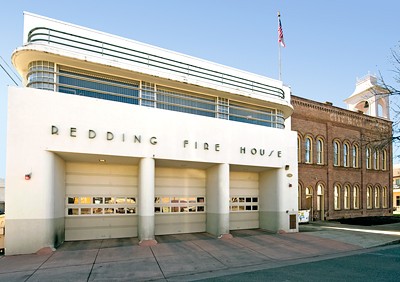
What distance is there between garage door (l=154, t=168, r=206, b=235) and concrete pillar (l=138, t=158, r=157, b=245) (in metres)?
2.25

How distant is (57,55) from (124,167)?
225 inches

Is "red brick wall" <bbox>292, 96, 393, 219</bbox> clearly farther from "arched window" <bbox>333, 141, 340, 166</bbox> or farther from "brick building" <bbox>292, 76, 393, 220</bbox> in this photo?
"arched window" <bbox>333, 141, 340, 166</bbox>

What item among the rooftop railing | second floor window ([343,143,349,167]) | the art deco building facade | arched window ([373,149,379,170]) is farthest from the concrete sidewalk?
arched window ([373,149,379,170])

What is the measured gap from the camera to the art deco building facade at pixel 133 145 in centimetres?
1086

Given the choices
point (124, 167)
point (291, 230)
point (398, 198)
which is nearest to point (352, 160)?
point (291, 230)

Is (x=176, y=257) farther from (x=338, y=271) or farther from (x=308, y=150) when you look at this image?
(x=308, y=150)

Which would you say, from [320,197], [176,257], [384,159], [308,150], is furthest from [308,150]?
[176,257]

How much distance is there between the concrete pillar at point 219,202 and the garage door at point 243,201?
82.1 inches

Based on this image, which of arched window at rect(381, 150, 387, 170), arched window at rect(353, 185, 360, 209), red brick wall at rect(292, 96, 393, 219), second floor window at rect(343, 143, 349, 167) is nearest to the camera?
red brick wall at rect(292, 96, 393, 219)

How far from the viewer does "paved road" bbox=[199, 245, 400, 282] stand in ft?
26.2

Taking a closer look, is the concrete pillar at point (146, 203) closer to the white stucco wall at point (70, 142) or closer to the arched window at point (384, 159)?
the white stucco wall at point (70, 142)

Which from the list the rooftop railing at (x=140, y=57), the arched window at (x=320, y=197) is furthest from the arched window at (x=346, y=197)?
the rooftop railing at (x=140, y=57)

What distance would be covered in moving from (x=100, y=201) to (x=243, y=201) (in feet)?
26.1

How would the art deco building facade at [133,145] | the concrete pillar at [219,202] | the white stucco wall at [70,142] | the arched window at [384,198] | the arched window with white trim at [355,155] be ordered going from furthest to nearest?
1. the arched window at [384,198]
2. the arched window with white trim at [355,155]
3. the concrete pillar at [219,202]
4. the art deco building facade at [133,145]
5. the white stucco wall at [70,142]
